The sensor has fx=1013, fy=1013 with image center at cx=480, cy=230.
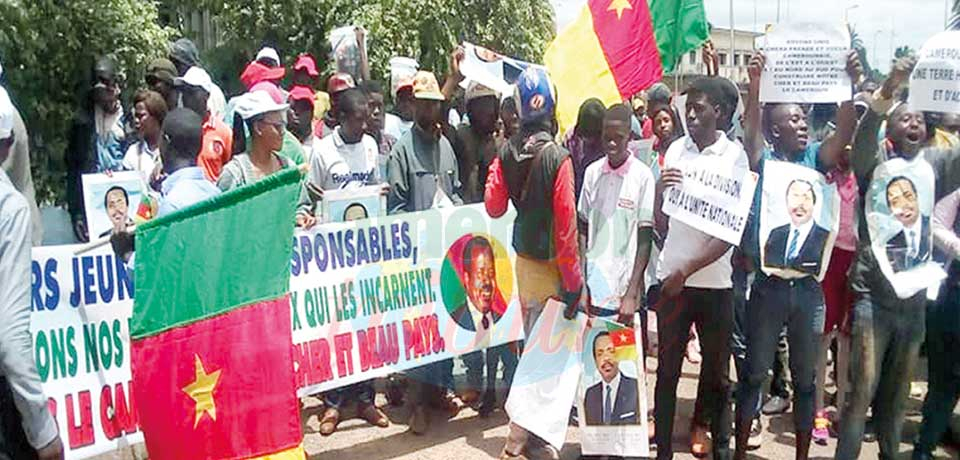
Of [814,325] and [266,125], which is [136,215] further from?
[814,325]

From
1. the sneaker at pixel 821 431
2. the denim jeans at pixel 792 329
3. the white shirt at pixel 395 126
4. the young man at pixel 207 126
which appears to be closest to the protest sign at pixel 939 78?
the denim jeans at pixel 792 329

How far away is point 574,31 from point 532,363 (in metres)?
2.37

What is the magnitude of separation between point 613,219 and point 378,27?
59.3ft

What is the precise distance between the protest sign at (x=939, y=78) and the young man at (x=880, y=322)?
0.08 meters

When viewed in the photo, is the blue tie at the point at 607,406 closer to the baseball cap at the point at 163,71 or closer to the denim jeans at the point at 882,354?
the denim jeans at the point at 882,354

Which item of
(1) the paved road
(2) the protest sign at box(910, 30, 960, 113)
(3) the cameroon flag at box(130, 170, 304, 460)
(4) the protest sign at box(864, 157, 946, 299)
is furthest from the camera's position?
(1) the paved road

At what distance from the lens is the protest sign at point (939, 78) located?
4.95 m

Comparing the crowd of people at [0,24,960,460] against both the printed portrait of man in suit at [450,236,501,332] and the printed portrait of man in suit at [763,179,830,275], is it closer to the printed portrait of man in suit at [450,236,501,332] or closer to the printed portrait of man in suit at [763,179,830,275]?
the printed portrait of man in suit at [763,179,830,275]

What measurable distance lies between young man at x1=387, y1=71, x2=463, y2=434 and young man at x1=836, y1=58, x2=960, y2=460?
2.57 meters

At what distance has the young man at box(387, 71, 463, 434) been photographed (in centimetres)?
646

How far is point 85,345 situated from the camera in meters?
4.71

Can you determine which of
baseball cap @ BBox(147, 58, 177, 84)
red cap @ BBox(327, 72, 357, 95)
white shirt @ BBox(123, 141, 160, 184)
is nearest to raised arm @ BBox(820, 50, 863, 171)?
red cap @ BBox(327, 72, 357, 95)

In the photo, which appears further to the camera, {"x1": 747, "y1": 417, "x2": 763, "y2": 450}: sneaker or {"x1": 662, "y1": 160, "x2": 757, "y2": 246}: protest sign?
{"x1": 747, "y1": 417, "x2": 763, "y2": 450}: sneaker

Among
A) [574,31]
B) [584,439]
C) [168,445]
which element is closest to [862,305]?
[584,439]
